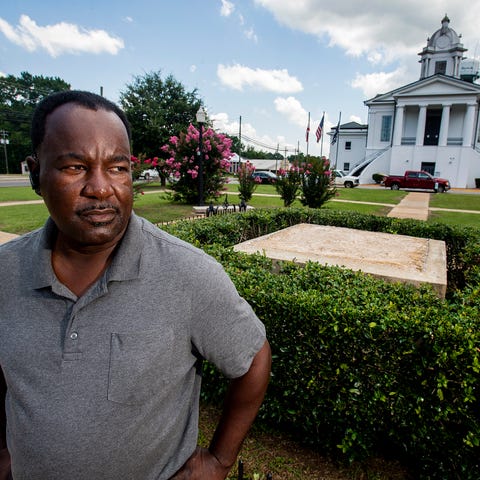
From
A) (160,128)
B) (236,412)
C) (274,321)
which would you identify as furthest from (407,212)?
(160,128)

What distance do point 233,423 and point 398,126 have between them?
1671 inches

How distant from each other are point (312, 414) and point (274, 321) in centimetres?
67

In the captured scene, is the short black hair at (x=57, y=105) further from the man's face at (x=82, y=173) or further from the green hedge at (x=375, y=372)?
the green hedge at (x=375, y=372)

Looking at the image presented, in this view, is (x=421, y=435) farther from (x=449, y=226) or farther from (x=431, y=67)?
(x=431, y=67)

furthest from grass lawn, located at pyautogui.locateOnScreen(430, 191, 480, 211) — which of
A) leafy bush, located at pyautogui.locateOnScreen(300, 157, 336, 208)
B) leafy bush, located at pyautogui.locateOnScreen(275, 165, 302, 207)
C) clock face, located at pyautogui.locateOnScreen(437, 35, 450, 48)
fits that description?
clock face, located at pyautogui.locateOnScreen(437, 35, 450, 48)

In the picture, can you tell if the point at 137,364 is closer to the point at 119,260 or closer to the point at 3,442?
the point at 119,260

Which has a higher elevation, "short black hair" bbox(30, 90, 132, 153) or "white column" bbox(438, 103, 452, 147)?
"white column" bbox(438, 103, 452, 147)

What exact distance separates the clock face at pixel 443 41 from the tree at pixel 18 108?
49.8 m

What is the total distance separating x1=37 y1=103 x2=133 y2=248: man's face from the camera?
1132 millimetres

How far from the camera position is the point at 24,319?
1.14m

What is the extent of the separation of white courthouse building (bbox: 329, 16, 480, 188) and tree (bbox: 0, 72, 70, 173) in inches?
1694

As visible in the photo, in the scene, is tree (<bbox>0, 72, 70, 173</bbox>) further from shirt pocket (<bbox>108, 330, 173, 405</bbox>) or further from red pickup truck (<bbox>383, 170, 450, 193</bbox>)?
shirt pocket (<bbox>108, 330, 173, 405</bbox>)

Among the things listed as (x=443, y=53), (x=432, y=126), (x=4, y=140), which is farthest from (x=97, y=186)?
(x=4, y=140)

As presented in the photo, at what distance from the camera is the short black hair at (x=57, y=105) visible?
1.16 meters
